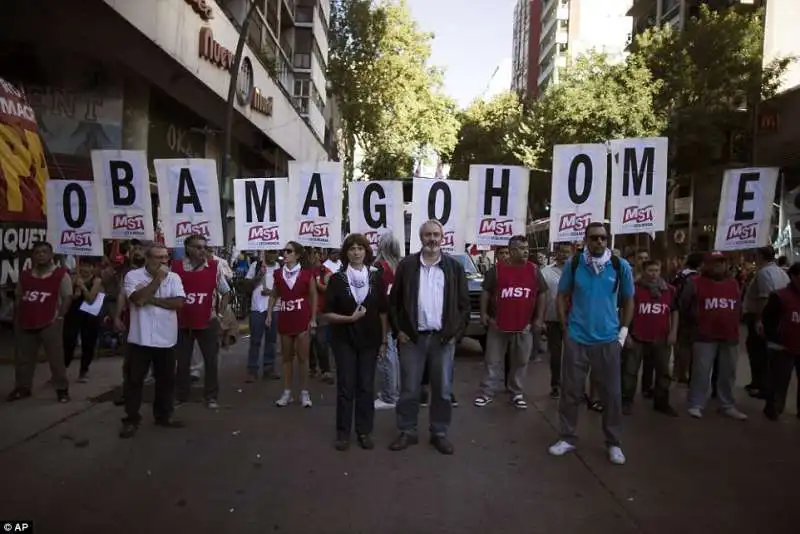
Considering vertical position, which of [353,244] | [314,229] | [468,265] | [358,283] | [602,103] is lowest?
[468,265]

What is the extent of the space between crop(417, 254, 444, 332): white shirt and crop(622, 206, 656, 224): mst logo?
3.53 meters

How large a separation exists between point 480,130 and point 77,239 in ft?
159

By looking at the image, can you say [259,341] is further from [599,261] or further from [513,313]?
[599,261]

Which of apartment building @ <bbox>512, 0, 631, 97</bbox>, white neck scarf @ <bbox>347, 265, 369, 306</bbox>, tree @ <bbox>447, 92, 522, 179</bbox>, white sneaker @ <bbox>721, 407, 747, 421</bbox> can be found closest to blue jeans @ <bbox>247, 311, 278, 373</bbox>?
white neck scarf @ <bbox>347, 265, 369, 306</bbox>

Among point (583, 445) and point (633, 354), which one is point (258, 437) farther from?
point (633, 354)

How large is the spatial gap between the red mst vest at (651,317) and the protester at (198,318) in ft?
14.9

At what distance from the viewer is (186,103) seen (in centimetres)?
1989

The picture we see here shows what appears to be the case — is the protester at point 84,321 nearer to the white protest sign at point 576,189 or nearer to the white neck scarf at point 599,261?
the white protest sign at point 576,189

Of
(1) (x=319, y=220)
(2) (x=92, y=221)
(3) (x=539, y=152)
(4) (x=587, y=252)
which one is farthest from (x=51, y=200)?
(3) (x=539, y=152)

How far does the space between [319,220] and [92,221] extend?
9.44 feet

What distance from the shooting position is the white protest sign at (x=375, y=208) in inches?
408

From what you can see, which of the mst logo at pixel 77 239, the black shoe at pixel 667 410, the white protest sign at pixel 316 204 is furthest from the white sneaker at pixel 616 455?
the mst logo at pixel 77 239

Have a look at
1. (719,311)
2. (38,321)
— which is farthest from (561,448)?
(38,321)

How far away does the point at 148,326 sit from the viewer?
265 inches
